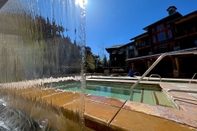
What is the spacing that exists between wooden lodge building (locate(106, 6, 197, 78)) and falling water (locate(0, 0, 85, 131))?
10861 mm

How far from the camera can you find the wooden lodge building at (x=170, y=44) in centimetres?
1057

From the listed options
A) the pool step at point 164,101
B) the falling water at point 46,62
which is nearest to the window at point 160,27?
the pool step at point 164,101

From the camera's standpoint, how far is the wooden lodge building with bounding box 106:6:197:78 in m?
10.6

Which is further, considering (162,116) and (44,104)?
(44,104)

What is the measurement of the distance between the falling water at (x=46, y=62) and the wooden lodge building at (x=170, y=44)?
10.9m

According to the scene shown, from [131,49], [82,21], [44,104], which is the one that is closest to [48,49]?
[82,21]

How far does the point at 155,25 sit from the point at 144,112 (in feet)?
60.4

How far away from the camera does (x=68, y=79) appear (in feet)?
4.74

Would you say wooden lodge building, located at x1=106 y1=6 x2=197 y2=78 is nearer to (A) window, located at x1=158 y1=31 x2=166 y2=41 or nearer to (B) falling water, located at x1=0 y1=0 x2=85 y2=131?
(A) window, located at x1=158 y1=31 x2=166 y2=41

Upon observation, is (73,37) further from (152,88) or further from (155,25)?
(155,25)

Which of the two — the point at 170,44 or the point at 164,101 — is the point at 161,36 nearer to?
the point at 170,44

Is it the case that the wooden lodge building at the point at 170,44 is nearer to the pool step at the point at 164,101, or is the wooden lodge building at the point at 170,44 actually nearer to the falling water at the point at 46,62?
the pool step at the point at 164,101

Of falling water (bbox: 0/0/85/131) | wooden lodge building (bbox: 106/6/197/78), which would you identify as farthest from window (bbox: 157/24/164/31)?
falling water (bbox: 0/0/85/131)

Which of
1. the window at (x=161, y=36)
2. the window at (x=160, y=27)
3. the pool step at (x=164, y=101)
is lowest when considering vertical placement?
the pool step at (x=164, y=101)
